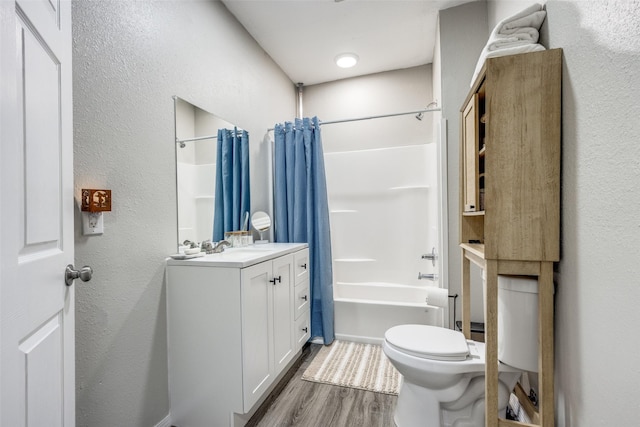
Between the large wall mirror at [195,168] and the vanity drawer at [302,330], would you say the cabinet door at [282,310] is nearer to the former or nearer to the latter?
the vanity drawer at [302,330]

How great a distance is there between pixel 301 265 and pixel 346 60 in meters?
1.98

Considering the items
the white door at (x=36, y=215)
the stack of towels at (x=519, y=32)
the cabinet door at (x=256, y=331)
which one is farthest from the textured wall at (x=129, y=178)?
the stack of towels at (x=519, y=32)

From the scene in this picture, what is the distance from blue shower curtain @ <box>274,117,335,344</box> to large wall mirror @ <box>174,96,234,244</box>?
0.69 m

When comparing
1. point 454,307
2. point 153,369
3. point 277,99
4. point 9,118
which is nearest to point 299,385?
point 153,369

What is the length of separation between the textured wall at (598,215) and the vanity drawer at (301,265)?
1461mm

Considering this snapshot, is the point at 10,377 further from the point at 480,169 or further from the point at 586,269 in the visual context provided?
the point at 480,169

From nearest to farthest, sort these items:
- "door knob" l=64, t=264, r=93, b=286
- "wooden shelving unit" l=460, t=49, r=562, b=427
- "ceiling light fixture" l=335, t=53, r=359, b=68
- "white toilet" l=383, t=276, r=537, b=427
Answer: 1. "door knob" l=64, t=264, r=93, b=286
2. "wooden shelving unit" l=460, t=49, r=562, b=427
3. "white toilet" l=383, t=276, r=537, b=427
4. "ceiling light fixture" l=335, t=53, r=359, b=68

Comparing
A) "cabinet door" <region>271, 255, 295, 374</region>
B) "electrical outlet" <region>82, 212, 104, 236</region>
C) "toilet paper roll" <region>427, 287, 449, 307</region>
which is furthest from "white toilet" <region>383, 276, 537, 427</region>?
"electrical outlet" <region>82, 212, 104, 236</region>

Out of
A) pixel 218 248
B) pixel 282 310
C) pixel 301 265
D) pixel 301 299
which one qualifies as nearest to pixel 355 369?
pixel 301 299

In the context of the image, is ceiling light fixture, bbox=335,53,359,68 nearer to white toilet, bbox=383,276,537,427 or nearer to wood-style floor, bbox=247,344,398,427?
white toilet, bbox=383,276,537,427

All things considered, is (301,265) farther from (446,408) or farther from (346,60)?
(346,60)

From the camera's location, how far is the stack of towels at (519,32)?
110cm

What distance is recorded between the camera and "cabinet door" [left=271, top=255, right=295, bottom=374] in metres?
1.73

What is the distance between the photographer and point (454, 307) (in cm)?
203
